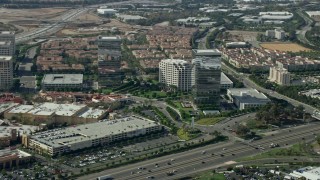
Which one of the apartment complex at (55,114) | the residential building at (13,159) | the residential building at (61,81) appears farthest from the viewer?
the residential building at (61,81)

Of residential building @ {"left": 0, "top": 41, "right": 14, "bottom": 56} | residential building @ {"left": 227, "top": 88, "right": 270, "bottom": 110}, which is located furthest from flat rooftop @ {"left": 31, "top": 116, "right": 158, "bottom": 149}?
residential building @ {"left": 0, "top": 41, "right": 14, "bottom": 56}

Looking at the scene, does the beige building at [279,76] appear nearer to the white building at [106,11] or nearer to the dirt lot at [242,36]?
the dirt lot at [242,36]

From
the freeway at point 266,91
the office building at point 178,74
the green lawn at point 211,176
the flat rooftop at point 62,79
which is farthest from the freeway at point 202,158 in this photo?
the flat rooftop at point 62,79

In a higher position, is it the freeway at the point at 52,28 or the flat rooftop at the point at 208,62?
the flat rooftop at the point at 208,62

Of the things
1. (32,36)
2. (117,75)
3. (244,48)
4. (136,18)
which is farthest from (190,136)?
(136,18)

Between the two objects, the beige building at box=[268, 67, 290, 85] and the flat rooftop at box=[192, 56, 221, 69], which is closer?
the flat rooftop at box=[192, 56, 221, 69]

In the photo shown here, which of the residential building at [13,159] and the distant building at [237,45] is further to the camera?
the distant building at [237,45]

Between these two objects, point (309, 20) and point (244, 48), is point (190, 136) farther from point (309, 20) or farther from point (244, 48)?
point (309, 20)

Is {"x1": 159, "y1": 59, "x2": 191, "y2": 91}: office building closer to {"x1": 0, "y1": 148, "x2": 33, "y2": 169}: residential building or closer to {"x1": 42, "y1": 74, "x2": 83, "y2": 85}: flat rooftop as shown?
{"x1": 42, "y1": 74, "x2": 83, "y2": 85}: flat rooftop
